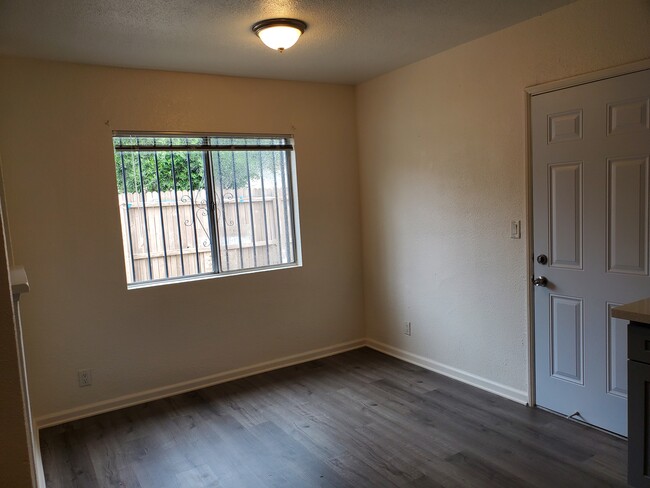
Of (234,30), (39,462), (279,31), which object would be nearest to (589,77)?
(279,31)

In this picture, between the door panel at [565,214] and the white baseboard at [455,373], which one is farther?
the white baseboard at [455,373]

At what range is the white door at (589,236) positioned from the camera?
2.59 meters

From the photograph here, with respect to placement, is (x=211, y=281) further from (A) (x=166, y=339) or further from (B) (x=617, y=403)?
(B) (x=617, y=403)

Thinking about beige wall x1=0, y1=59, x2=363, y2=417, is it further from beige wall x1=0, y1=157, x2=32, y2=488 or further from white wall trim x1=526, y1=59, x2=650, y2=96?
beige wall x1=0, y1=157, x2=32, y2=488

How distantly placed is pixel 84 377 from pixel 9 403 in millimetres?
2473

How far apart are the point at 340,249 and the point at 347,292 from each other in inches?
16.2

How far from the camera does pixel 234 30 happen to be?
2877 millimetres

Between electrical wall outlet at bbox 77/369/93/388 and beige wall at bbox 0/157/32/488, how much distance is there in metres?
2.41

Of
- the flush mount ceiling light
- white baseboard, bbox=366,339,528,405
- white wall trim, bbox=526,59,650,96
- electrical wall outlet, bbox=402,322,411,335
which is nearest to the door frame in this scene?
white wall trim, bbox=526,59,650,96

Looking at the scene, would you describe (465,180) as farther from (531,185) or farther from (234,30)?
(234,30)

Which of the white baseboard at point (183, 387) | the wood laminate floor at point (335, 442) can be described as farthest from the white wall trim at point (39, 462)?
the white baseboard at point (183, 387)

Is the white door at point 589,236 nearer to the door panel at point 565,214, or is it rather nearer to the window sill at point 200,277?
the door panel at point 565,214

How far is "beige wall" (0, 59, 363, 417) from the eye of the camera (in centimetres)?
324

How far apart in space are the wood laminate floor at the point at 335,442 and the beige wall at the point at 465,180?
1.58ft
